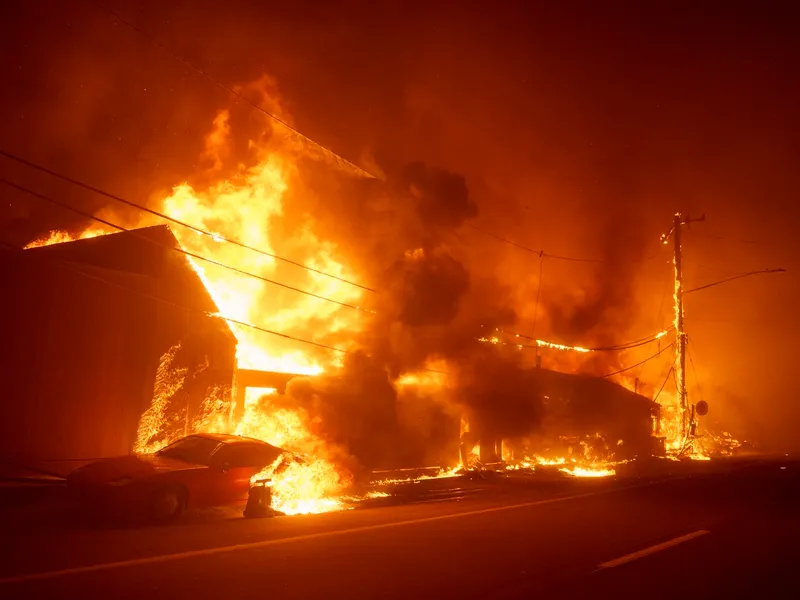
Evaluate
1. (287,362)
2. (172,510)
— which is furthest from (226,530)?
(287,362)

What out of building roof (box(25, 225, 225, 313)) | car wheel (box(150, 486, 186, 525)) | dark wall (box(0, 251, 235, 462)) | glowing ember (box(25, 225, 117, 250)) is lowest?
car wheel (box(150, 486, 186, 525))

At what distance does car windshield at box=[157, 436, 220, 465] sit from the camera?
11064 mm

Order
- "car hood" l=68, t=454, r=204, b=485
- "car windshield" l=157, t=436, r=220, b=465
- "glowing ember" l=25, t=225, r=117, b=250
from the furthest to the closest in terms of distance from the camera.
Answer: "glowing ember" l=25, t=225, r=117, b=250 → "car windshield" l=157, t=436, r=220, b=465 → "car hood" l=68, t=454, r=204, b=485

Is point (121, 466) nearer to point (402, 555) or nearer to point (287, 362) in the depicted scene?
point (402, 555)

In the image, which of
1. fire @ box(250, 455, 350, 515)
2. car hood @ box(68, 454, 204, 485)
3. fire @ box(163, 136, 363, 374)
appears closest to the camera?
car hood @ box(68, 454, 204, 485)

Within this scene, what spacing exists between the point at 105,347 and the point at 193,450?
454cm

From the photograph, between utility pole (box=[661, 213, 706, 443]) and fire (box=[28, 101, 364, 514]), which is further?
utility pole (box=[661, 213, 706, 443])

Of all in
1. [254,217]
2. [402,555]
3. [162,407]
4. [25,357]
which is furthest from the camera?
[254,217]

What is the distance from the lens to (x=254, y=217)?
21.4 meters

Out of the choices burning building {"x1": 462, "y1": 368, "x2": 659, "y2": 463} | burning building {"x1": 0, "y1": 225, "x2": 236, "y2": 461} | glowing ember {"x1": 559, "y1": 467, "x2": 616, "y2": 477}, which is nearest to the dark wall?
burning building {"x1": 0, "y1": 225, "x2": 236, "y2": 461}

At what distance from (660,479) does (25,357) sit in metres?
19.4

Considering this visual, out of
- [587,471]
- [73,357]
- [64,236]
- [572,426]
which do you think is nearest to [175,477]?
[73,357]

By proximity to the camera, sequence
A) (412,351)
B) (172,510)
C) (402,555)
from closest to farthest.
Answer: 1. (402,555)
2. (172,510)
3. (412,351)

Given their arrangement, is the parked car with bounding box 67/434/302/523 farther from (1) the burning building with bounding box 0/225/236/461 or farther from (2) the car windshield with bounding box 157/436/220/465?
(1) the burning building with bounding box 0/225/236/461
